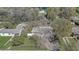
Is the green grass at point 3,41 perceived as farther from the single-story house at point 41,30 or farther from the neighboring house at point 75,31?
the neighboring house at point 75,31

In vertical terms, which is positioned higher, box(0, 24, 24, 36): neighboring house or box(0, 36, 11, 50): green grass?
box(0, 24, 24, 36): neighboring house

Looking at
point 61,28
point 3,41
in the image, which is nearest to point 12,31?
point 3,41

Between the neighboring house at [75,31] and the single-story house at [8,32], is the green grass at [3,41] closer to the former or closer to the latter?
the single-story house at [8,32]

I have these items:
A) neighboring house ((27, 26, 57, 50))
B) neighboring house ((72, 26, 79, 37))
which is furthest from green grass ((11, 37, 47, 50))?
neighboring house ((72, 26, 79, 37))

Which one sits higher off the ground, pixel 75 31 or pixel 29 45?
pixel 75 31

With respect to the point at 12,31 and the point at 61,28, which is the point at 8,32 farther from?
the point at 61,28

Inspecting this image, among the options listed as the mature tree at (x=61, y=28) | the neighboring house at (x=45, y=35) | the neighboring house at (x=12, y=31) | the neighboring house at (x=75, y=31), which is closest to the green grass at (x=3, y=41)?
the neighboring house at (x=12, y=31)

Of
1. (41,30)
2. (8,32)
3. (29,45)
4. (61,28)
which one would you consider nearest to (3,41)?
(8,32)

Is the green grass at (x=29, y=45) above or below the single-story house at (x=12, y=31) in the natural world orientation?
below

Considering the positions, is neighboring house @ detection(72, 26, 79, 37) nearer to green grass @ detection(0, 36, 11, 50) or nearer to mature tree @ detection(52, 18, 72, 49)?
mature tree @ detection(52, 18, 72, 49)

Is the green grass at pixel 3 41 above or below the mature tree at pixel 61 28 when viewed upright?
below

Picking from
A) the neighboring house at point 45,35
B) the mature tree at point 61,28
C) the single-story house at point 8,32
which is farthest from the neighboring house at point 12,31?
the mature tree at point 61,28

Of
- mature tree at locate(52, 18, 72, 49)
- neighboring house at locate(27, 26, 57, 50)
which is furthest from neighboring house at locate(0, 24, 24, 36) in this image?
mature tree at locate(52, 18, 72, 49)

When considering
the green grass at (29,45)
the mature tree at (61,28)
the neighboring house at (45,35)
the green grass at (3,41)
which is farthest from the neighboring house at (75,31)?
the green grass at (3,41)
